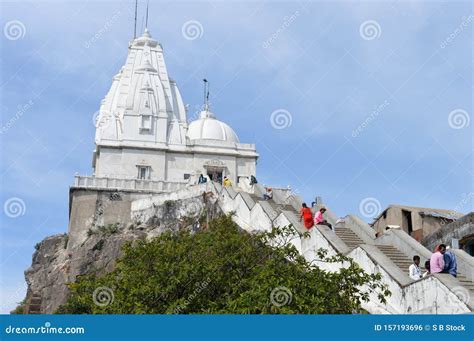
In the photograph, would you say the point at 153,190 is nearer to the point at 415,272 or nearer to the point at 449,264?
the point at 415,272

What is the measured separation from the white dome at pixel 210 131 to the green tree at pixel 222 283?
3739 cm

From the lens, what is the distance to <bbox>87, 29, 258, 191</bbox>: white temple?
2162 inches


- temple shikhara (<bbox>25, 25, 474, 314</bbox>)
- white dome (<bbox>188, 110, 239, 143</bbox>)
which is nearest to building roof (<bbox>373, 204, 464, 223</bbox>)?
temple shikhara (<bbox>25, 25, 474, 314</bbox>)

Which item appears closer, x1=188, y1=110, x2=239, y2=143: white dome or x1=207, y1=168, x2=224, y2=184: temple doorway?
x1=207, y1=168, x2=224, y2=184: temple doorway

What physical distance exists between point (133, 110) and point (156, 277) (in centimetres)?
4036

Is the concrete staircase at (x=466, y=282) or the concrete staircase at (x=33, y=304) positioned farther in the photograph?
the concrete staircase at (x=33, y=304)

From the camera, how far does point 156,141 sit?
56688mm

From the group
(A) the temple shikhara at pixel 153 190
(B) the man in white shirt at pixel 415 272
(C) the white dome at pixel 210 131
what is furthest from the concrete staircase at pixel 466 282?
(C) the white dome at pixel 210 131

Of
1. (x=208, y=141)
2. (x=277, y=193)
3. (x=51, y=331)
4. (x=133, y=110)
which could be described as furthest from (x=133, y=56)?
(x=51, y=331)

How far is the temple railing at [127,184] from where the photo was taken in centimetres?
5281

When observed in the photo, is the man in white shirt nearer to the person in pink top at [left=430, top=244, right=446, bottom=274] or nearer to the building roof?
the person in pink top at [left=430, top=244, right=446, bottom=274]

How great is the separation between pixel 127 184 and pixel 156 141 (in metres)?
5.18

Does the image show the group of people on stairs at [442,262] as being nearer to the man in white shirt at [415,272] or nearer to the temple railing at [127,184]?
the man in white shirt at [415,272]

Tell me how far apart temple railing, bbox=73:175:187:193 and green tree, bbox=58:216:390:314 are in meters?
30.8
